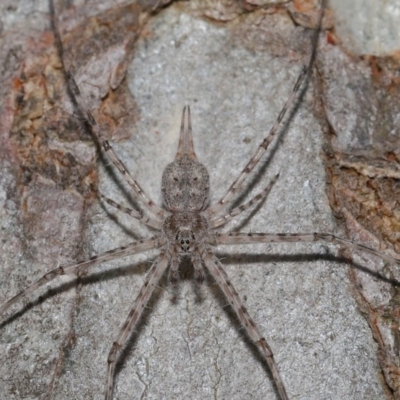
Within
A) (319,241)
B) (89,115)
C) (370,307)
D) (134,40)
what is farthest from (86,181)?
(370,307)

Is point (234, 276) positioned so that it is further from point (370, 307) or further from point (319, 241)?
point (370, 307)

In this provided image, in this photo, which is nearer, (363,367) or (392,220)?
(363,367)

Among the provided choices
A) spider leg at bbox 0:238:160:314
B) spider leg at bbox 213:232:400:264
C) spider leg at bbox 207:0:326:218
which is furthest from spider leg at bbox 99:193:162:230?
spider leg at bbox 213:232:400:264

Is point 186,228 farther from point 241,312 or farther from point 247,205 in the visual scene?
point 241,312

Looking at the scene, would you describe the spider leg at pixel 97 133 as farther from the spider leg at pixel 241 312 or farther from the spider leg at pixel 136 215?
the spider leg at pixel 241 312

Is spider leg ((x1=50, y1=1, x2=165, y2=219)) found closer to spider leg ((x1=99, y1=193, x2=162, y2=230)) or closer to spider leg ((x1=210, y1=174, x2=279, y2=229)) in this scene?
spider leg ((x1=99, y1=193, x2=162, y2=230))

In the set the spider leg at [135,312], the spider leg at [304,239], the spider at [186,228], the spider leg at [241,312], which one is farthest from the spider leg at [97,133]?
the spider leg at [304,239]
